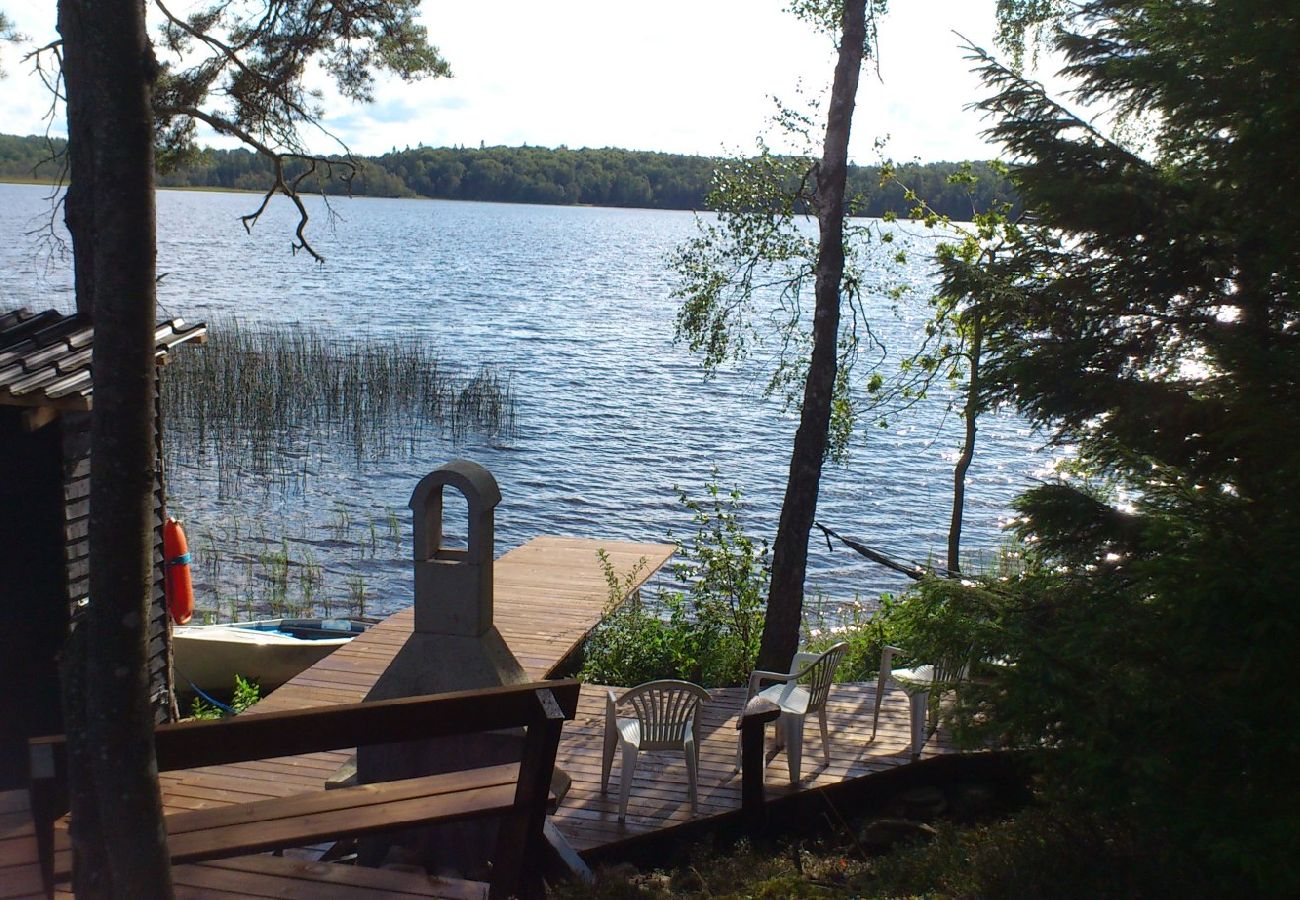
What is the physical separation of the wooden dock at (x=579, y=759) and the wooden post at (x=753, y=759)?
0.38ft

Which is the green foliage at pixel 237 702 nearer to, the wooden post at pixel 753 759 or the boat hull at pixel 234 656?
the boat hull at pixel 234 656

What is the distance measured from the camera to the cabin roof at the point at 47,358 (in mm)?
5188

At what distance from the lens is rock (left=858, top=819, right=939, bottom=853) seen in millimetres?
5719

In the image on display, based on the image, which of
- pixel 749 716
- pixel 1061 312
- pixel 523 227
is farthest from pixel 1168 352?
pixel 523 227

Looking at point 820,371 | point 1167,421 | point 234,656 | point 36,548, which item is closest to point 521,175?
point 234,656

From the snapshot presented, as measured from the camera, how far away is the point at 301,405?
19.7m

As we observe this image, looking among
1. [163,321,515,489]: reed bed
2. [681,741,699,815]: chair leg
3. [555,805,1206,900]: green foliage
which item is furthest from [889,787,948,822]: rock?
[163,321,515,489]: reed bed

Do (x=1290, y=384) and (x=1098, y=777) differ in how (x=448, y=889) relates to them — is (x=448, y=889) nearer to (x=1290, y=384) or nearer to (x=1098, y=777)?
(x=1098, y=777)

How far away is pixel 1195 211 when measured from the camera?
4031 mm

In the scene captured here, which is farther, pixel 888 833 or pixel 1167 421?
pixel 888 833

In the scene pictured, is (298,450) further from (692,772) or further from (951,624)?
(951,624)

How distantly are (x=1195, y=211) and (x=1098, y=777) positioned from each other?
7.25 ft

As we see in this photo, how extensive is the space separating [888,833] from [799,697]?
0.88m

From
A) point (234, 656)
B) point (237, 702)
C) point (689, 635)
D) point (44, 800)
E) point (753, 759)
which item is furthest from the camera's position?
point (689, 635)
